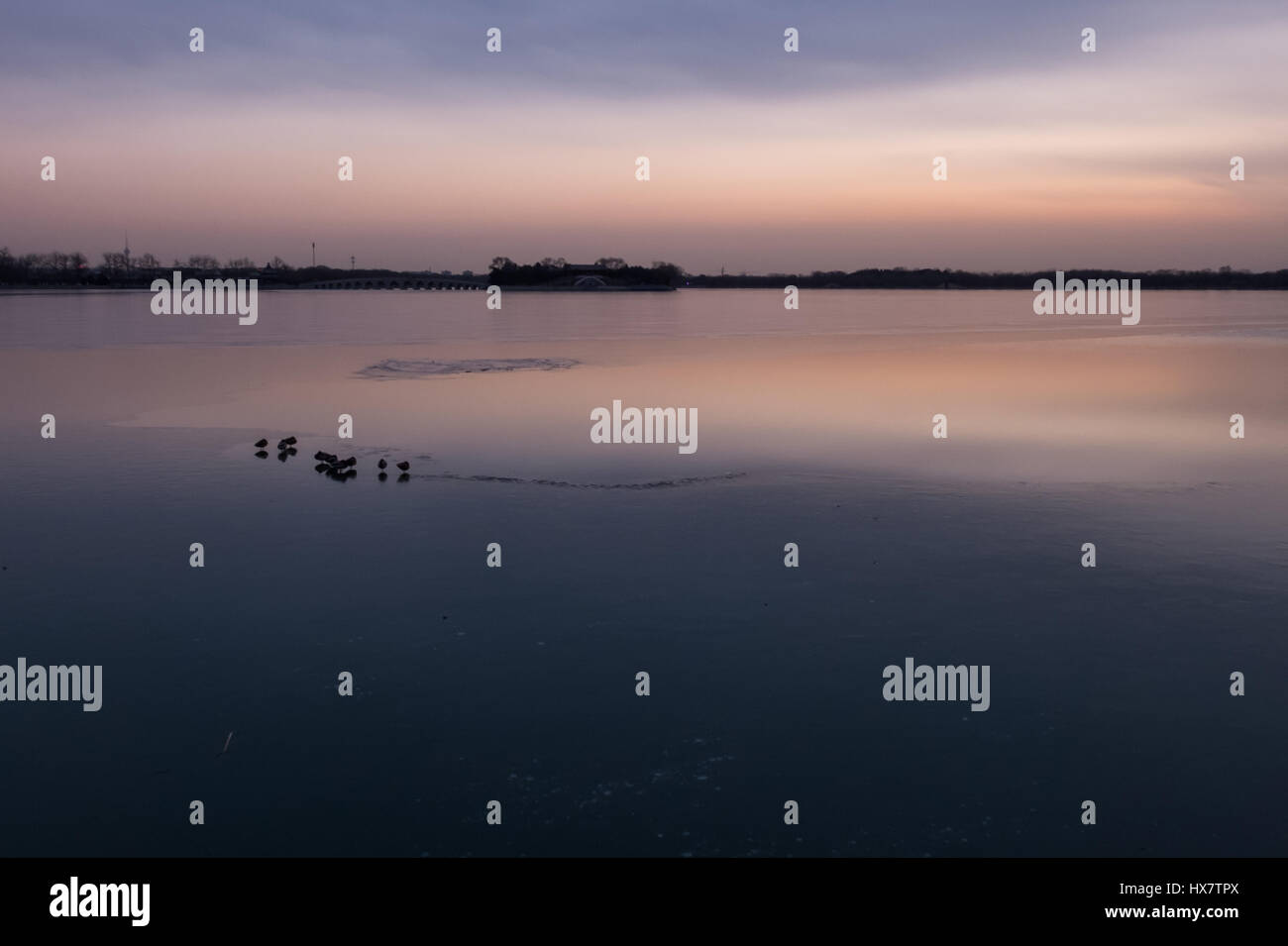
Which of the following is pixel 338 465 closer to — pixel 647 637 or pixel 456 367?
pixel 647 637

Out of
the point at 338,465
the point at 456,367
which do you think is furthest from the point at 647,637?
the point at 456,367

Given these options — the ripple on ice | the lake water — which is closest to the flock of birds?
the lake water

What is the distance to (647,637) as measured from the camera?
11.0 m

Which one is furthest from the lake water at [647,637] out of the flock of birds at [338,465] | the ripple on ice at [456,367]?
the ripple on ice at [456,367]

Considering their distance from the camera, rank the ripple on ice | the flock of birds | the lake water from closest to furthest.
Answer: the lake water → the flock of birds → the ripple on ice

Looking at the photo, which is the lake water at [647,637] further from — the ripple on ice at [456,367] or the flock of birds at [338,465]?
the ripple on ice at [456,367]

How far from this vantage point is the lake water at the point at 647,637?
300 inches

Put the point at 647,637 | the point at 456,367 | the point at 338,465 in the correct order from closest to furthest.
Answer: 1. the point at 647,637
2. the point at 338,465
3. the point at 456,367

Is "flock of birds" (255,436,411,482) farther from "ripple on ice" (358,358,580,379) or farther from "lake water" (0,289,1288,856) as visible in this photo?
"ripple on ice" (358,358,580,379)

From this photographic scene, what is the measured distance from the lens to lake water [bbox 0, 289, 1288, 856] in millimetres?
7621

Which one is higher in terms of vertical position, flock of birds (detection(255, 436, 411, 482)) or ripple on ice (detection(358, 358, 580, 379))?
ripple on ice (detection(358, 358, 580, 379))

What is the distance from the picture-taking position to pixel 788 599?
39.9ft
